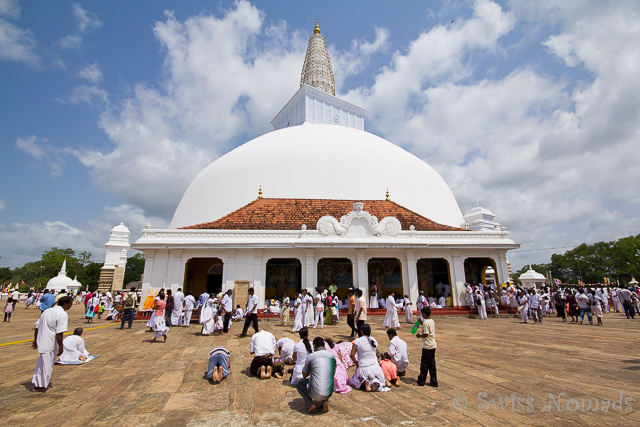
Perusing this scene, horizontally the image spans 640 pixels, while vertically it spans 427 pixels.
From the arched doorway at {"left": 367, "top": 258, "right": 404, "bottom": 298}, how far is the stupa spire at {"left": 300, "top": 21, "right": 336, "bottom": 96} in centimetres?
2408

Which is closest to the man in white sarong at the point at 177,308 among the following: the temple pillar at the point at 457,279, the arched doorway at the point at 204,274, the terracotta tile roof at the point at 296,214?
the terracotta tile roof at the point at 296,214

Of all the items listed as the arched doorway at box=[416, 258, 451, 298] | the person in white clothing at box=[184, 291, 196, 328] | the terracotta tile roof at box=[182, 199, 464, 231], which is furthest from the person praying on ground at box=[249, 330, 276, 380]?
the arched doorway at box=[416, 258, 451, 298]

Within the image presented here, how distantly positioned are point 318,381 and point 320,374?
0.09m

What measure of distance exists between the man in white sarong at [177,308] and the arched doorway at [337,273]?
7.59m

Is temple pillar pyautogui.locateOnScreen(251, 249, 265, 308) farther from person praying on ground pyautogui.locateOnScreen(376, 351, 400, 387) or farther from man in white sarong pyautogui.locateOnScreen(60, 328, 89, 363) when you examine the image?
person praying on ground pyautogui.locateOnScreen(376, 351, 400, 387)

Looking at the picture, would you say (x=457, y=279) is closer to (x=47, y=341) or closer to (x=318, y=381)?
(x=318, y=381)

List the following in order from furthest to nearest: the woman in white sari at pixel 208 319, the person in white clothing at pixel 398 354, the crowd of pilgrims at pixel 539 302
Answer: the crowd of pilgrims at pixel 539 302 → the woman in white sari at pixel 208 319 → the person in white clothing at pixel 398 354

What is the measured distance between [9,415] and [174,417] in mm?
2282

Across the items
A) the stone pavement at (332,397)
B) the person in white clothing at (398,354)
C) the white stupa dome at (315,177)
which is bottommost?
the stone pavement at (332,397)

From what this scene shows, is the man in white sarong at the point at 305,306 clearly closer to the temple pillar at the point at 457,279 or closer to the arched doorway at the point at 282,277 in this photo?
the arched doorway at the point at 282,277

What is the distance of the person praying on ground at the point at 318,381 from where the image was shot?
432 cm

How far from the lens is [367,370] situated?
5.27m

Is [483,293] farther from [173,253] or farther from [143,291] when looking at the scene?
[143,291]

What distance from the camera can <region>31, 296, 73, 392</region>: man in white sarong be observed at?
5062mm
